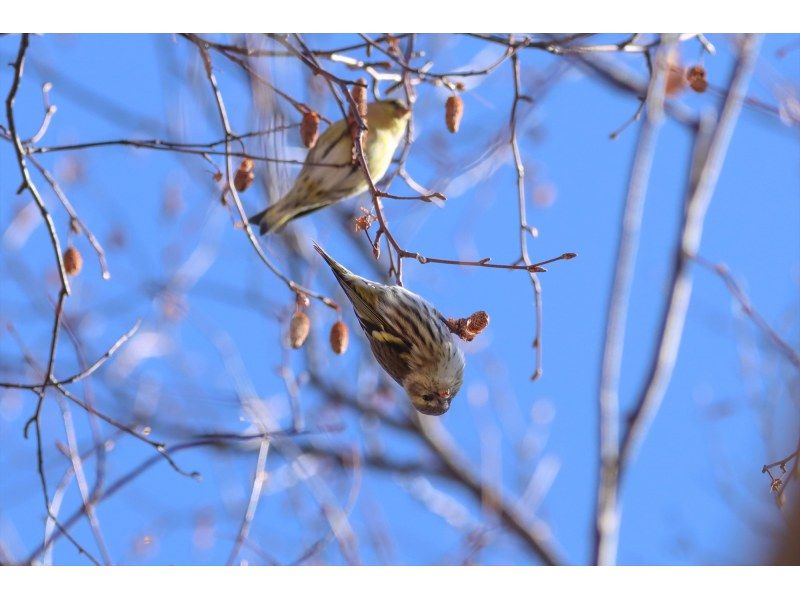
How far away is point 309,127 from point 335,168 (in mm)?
743

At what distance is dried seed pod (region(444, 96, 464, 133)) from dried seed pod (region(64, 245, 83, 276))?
1.11 meters

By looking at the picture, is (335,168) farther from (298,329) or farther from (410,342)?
(298,329)

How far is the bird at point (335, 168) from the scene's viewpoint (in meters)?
3.56

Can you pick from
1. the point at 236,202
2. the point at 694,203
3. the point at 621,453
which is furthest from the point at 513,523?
the point at 236,202

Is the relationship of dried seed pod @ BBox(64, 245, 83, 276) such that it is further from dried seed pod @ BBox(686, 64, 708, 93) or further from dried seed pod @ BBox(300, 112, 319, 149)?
dried seed pod @ BBox(686, 64, 708, 93)

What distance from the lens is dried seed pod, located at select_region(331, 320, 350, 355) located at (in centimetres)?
278

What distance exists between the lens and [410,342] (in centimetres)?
304

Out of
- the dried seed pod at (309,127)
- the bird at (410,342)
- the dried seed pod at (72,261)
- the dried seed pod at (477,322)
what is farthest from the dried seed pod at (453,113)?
the dried seed pod at (72,261)

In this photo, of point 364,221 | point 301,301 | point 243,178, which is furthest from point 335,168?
point 364,221

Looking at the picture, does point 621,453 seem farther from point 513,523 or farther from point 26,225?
point 26,225

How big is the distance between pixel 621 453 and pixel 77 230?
3438 millimetres

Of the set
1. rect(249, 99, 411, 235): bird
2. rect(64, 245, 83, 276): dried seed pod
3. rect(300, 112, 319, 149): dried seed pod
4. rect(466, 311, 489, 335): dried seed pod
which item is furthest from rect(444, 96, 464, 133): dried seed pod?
rect(64, 245, 83, 276): dried seed pod

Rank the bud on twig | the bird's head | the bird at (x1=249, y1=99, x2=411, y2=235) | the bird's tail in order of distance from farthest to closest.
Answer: the bird at (x1=249, y1=99, x2=411, y2=235), the bird's head, the bird's tail, the bud on twig

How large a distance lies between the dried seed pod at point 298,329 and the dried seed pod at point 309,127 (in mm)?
475
